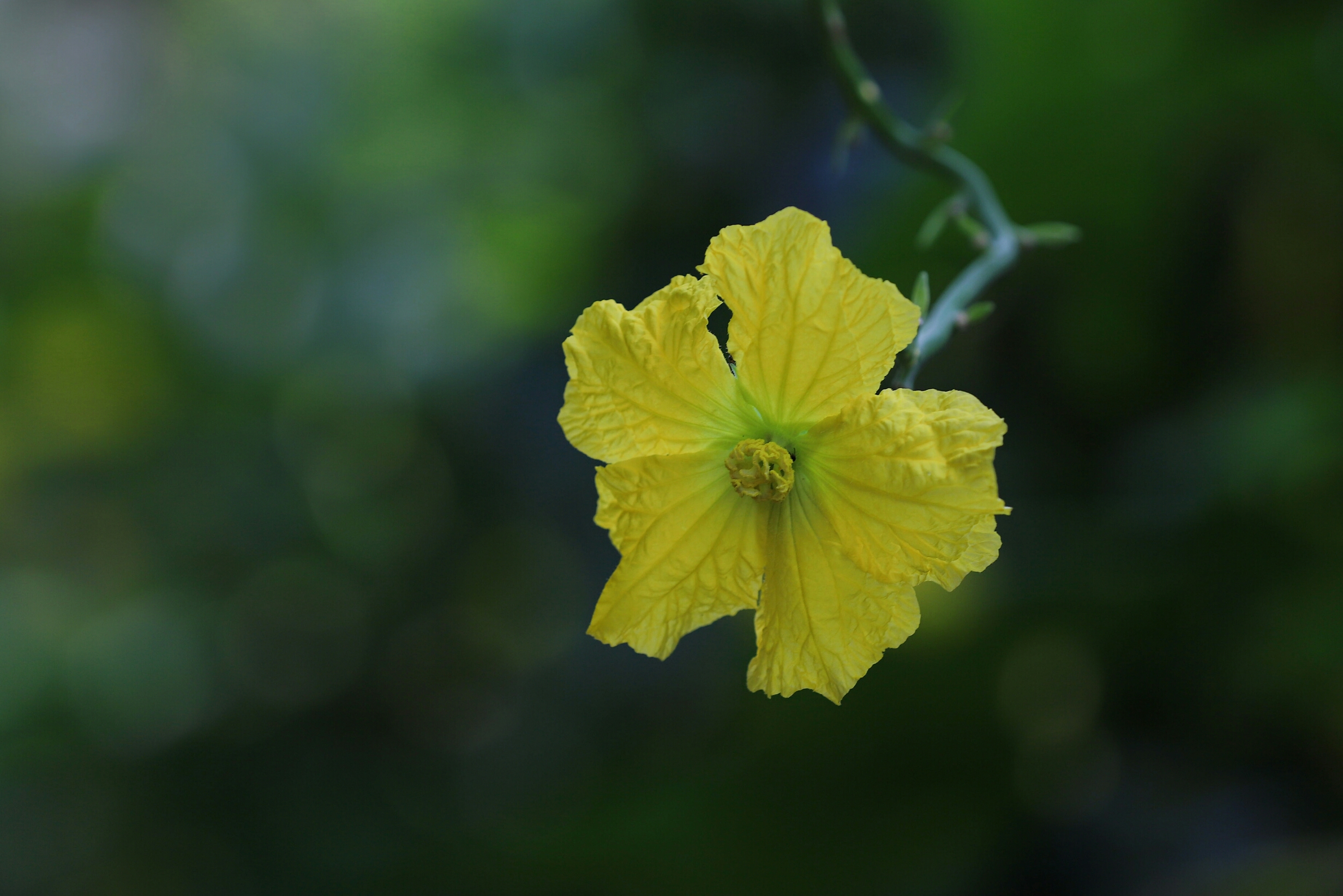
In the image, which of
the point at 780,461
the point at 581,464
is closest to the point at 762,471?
the point at 780,461

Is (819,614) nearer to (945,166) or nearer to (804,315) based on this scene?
(804,315)

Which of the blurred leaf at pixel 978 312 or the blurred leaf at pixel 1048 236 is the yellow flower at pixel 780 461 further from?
the blurred leaf at pixel 1048 236

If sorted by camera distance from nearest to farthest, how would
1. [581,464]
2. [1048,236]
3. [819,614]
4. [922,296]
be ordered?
1. [922,296]
2. [819,614]
3. [1048,236]
4. [581,464]

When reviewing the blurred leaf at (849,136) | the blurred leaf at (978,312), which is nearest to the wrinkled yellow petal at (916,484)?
the blurred leaf at (978,312)

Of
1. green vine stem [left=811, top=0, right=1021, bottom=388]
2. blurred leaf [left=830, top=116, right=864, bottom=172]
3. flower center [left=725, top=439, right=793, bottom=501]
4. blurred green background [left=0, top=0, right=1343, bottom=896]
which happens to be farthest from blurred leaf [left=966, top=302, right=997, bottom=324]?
blurred green background [left=0, top=0, right=1343, bottom=896]

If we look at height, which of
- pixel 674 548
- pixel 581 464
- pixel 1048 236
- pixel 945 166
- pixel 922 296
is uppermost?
pixel 581 464

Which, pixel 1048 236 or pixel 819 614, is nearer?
pixel 819 614
